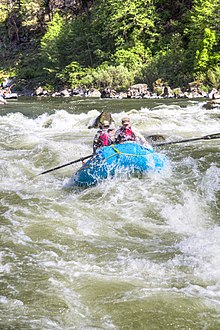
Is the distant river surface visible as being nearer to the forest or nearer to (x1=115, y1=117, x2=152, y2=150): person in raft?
(x1=115, y1=117, x2=152, y2=150): person in raft

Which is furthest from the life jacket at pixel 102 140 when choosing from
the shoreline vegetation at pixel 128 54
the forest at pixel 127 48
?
the forest at pixel 127 48

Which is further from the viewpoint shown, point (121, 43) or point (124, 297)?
point (121, 43)

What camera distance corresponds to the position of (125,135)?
722 centimetres

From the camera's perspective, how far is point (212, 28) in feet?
81.6

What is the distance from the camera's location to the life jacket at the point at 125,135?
7211 millimetres

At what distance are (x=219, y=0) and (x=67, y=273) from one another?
25.0 metres

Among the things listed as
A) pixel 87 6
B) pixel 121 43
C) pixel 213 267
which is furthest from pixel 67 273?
pixel 87 6

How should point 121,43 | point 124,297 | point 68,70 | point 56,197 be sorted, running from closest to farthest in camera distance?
point 124,297 < point 56,197 < point 121,43 < point 68,70

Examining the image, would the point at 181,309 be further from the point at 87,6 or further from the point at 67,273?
the point at 87,6

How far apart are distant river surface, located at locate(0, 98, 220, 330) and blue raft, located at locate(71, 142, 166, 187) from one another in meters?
0.19

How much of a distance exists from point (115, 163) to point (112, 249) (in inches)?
102

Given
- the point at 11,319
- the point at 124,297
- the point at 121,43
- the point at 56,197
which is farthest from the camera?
the point at 121,43

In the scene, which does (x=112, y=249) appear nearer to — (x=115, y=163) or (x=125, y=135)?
(x=115, y=163)

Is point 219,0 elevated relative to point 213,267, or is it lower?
elevated
